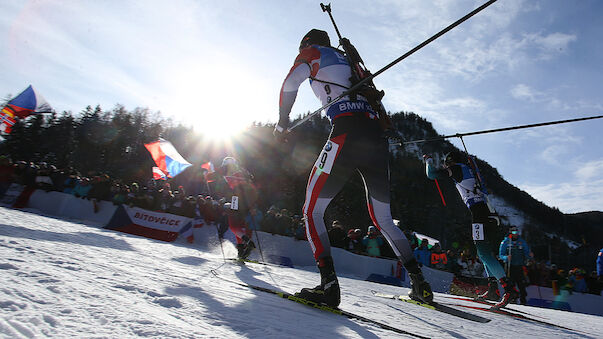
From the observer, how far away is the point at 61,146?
139 ft

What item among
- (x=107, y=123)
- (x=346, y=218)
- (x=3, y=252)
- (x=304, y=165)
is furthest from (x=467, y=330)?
(x=107, y=123)

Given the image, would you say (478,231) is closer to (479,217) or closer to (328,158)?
(479,217)

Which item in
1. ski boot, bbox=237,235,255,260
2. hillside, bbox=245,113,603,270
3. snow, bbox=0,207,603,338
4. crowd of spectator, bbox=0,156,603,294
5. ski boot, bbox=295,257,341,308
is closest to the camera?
snow, bbox=0,207,603,338

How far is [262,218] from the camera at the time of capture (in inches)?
427

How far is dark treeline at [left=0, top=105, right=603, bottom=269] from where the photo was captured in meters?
32.2

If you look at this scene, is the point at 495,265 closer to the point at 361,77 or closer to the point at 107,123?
the point at 361,77

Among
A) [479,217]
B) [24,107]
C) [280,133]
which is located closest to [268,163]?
[24,107]

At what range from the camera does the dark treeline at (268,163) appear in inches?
1266

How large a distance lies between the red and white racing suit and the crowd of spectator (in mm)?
6999

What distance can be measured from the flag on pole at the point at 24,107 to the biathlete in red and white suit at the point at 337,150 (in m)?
17.0

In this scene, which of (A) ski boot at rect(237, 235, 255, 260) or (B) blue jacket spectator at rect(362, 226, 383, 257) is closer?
(A) ski boot at rect(237, 235, 255, 260)

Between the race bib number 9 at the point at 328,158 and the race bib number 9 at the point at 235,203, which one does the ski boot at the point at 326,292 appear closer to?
the race bib number 9 at the point at 328,158

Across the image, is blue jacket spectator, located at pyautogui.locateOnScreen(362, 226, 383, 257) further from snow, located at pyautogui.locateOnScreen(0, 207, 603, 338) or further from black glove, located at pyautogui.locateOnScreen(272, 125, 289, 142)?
black glove, located at pyautogui.locateOnScreen(272, 125, 289, 142)

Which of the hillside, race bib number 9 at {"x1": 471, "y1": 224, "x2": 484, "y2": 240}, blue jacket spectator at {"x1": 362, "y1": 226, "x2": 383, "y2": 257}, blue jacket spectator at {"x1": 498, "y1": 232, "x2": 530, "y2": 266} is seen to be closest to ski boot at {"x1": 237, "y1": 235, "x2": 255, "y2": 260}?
race bib number 9 at {"x1": 471, "y1": 224, "x2": 484, "y2": 240}
